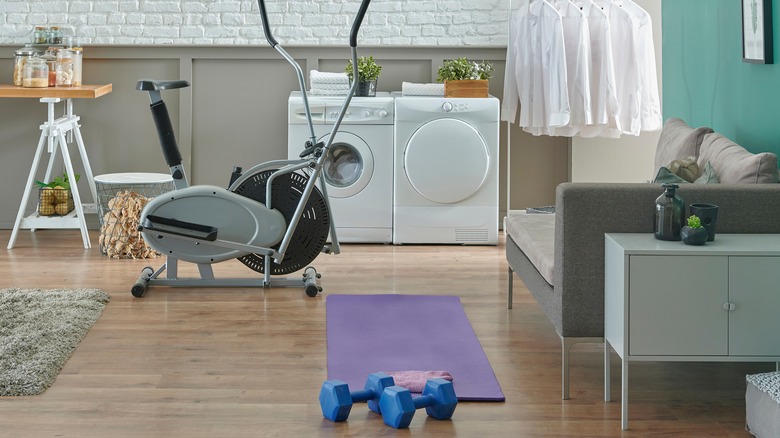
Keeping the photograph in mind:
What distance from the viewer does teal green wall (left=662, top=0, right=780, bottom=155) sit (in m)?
4.05

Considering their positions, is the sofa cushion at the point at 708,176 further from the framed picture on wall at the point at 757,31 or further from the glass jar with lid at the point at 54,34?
the glass jar with lid at the point at 54,34

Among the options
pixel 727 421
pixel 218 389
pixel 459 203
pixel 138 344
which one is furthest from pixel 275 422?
pixel 459 203

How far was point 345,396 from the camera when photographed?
3.07 m

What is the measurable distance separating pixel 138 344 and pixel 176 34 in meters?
3.02

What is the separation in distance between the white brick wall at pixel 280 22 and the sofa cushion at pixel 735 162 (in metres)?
2.65

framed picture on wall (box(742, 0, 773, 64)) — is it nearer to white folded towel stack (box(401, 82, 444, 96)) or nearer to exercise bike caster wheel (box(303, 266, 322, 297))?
exercise bike caster wheel (box(303, 266, 322, 297))

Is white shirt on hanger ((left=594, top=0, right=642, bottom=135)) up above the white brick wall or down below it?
below

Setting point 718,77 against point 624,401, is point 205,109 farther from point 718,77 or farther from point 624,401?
point 624,401

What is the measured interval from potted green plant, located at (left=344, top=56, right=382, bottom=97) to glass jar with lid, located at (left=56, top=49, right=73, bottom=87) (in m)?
1.60

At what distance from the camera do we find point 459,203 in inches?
239

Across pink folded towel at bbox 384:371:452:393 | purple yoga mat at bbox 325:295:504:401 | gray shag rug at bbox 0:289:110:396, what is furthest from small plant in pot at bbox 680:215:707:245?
gray shag rug at bbox 0:289:110:396

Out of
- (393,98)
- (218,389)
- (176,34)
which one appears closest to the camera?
(218,389)

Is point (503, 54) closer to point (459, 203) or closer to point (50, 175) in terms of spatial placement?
point (459, 203)

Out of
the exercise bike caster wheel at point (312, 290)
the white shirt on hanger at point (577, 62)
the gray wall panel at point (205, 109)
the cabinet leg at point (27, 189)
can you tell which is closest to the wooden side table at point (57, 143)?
the cabinet leg at point (27, 189)
